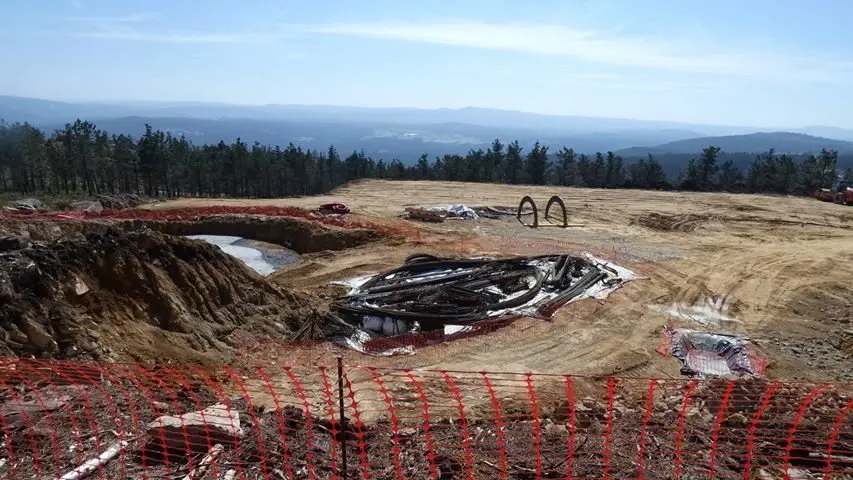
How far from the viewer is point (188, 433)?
661 centimetres

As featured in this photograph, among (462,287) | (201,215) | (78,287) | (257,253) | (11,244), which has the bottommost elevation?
(257,253)

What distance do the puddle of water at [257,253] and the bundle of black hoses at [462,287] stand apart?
614 cm

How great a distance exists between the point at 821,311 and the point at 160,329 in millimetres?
17416

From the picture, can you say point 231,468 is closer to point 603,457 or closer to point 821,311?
point 603,457

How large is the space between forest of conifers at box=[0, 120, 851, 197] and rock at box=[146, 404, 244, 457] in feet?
146

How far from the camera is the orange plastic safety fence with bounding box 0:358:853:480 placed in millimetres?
6418

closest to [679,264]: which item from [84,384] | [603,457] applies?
[603,457]

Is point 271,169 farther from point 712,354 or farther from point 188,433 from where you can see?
point 188,433

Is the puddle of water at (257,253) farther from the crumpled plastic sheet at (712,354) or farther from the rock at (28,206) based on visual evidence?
the crumpled plastic sheet at (712,354)

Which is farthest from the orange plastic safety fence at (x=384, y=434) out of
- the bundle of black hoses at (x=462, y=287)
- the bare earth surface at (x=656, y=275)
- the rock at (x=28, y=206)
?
the rock at (x=28, y=206)

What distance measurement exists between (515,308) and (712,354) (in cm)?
479

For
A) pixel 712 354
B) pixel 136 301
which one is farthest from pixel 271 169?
pixel 712 354

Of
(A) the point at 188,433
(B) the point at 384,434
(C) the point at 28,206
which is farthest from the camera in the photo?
(C) the point at 28,206

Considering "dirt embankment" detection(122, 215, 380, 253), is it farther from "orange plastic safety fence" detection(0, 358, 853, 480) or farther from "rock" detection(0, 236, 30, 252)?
"orange plastic safety fence" detection(0, 358, 853, 480)
